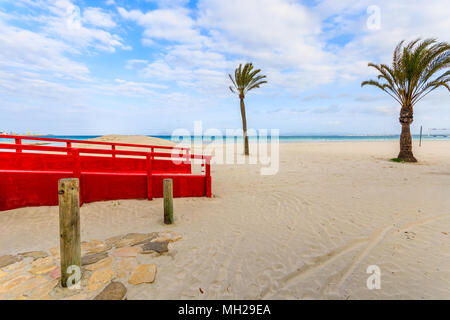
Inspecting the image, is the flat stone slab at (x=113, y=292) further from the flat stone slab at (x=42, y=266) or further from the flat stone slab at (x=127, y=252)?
the flat stone slab at (x=42, y=266)

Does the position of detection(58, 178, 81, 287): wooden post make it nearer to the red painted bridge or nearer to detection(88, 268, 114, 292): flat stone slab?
detection(88, 268, 114, 292): flat stone slab

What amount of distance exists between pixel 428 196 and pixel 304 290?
6225 millimetres

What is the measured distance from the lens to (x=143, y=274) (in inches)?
110

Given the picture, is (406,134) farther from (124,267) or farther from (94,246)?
(94,246)

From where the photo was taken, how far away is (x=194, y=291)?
2.58 m

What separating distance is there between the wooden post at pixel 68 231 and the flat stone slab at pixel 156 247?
93 centimetres

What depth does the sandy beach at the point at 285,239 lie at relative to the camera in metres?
2.66

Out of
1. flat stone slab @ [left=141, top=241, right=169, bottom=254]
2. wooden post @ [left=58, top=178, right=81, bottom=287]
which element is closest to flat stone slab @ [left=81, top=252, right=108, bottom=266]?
wooden post @ [left=58, top=178, right=81, bottom=287]

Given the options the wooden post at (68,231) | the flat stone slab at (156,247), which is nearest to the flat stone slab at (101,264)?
the wooden post at (68,231)

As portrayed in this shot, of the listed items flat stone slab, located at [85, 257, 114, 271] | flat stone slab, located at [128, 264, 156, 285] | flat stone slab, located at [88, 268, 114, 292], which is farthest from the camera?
flat stone slab, located at [85, 257, 114, 271]

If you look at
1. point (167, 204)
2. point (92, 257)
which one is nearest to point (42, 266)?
point (92, 257)

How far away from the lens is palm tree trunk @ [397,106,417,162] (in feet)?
43.0

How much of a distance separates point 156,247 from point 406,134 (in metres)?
16.1
